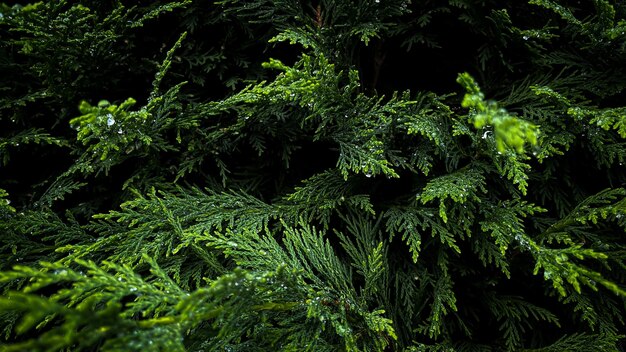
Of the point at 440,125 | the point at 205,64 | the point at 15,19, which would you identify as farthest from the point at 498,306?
the point at 15,19

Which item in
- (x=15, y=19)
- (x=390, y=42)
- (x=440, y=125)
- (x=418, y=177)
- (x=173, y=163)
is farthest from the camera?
(x=390, y=42)

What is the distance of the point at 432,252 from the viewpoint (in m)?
2.44

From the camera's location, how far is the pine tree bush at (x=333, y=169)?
1.86 metres

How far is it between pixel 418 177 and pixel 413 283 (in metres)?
0.57

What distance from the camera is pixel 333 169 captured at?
2389 millimetres

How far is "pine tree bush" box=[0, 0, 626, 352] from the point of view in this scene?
73.2 inches

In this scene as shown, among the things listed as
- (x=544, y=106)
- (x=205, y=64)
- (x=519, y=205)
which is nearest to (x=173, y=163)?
(x=205, y=64)

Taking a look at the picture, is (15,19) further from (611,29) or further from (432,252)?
(611,29)

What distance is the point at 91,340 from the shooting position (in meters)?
1.07

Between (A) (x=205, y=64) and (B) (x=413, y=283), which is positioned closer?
(B) (x=413, y=283)

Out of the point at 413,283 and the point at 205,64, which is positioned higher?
the point at 205,64

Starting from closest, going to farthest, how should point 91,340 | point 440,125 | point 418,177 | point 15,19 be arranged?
point 91,340, point 15,19, point 440,125, point 418,177

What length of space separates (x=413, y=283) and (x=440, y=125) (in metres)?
0.84

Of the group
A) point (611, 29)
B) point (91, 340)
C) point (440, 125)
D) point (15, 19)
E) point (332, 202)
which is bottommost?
point (332, 202)
